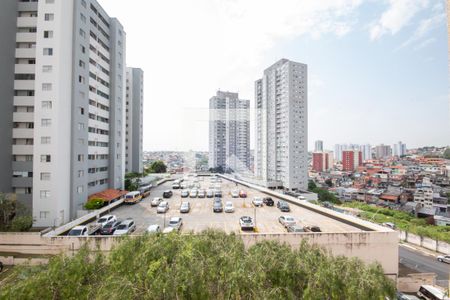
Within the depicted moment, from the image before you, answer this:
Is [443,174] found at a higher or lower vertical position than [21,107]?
lower

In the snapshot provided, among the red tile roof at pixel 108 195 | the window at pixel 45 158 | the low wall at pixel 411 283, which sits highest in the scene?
the window at pixel 45 158

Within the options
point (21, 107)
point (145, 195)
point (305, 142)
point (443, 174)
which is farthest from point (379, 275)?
point (443, 174)

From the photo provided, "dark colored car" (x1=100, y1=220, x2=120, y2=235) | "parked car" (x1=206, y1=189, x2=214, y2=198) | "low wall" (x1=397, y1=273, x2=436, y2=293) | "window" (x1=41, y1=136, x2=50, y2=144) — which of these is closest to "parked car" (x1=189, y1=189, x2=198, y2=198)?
"parked car" (x1=206, y1=189, x2=214, y2=198)

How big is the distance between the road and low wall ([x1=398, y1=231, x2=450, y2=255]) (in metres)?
2.12

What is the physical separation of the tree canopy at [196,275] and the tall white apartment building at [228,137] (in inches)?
2417

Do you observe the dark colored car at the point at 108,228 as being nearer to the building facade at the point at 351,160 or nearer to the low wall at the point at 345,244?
the low wall at the point at 345,244

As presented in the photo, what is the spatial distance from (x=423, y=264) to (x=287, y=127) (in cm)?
3878

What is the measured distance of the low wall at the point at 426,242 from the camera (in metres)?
22.3

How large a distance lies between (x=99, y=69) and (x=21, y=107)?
880 cm

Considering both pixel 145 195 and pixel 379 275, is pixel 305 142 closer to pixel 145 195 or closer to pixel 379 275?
pixel 145 195

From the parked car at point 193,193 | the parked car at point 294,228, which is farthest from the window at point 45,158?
the parked car at point 294,228

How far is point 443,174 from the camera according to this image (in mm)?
81250

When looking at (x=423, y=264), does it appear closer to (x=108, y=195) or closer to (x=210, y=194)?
(x=210, y=194)

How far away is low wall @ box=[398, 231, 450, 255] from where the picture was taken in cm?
2230
